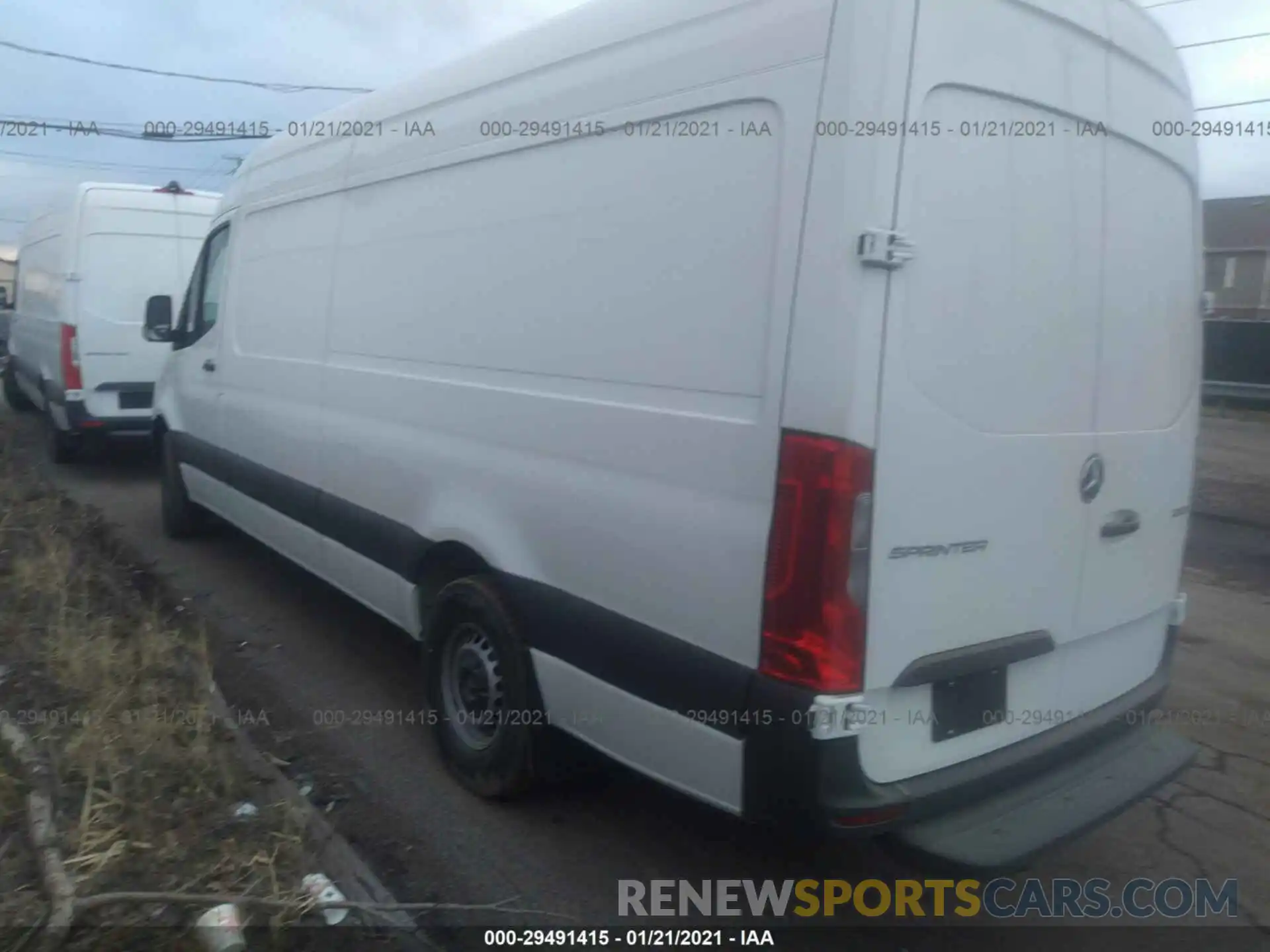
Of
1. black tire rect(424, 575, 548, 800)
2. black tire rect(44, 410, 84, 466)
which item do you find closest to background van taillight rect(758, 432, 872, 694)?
black tire rect(424, 575, 548, 800)

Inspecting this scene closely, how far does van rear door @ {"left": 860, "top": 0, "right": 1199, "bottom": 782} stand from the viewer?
2715mm

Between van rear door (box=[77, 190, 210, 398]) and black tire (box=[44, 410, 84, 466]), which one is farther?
black tire (box=[44, 410, 84, 466])

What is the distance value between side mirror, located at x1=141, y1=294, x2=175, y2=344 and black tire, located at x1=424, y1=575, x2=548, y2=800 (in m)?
4.27

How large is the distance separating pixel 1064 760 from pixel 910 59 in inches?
82.9

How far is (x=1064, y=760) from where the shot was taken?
3.32 meters

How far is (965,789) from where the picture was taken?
2.94m

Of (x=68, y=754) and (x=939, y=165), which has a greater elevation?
(x=939, y=165)

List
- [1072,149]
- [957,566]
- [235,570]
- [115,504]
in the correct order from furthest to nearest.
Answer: [115,504]
[235,570]
[1072,149]
[957,566]

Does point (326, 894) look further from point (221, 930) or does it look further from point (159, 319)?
point (159, 319)

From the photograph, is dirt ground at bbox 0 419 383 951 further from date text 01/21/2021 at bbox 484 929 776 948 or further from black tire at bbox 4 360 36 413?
black tire at bbox 4 360 36 413

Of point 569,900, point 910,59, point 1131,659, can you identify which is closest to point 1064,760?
point 1131,659

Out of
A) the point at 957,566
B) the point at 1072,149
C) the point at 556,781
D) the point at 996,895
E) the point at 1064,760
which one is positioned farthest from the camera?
the point at 556,781

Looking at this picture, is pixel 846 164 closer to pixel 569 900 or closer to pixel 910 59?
pixel 910 59

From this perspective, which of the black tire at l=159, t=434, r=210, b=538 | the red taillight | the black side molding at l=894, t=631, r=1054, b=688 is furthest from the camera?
the red taillight
